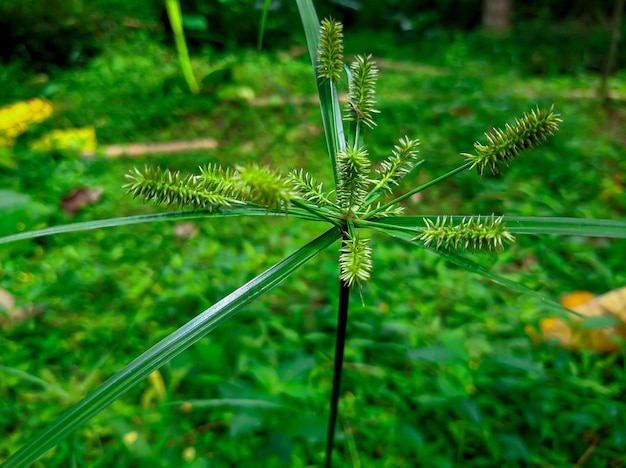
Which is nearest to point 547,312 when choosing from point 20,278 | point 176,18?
point 20,278

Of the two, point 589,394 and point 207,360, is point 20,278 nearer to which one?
point 207,360

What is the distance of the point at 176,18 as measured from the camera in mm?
2043

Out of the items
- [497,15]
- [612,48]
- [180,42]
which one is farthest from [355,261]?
[497,15]

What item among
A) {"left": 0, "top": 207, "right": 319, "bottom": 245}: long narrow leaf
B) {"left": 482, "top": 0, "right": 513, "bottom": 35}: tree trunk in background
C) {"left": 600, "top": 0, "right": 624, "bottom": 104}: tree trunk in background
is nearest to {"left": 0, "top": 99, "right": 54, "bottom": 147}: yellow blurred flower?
{"left": 0, "top": 207, "right": 319, "bottom": 245}: long narrow leaf

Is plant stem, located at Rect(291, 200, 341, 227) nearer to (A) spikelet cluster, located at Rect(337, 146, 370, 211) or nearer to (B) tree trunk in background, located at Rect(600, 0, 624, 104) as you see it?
(A) spikelet cluster, located at Rect(337, 146, 370, 211)

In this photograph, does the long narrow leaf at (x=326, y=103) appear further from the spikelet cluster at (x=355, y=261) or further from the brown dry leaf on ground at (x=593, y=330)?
the brown dry leaf on ground at (x=593, y=330)

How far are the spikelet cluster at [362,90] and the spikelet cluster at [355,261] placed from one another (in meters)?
0.13

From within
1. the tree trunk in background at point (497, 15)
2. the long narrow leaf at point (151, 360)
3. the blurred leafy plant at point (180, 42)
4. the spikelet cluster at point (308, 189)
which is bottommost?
the long narrow leaf at point (151, 360)

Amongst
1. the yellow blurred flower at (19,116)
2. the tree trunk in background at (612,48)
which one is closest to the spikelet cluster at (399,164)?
the yellow blurred flower at (19,116)

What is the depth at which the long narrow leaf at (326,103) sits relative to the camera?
50cm

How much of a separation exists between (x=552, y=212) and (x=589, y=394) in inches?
35.3

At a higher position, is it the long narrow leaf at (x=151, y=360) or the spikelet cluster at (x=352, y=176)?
the spikelet cluster at (x=352, y=176)

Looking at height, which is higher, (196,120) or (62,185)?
(196,120)

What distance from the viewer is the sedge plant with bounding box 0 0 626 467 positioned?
0.37m
